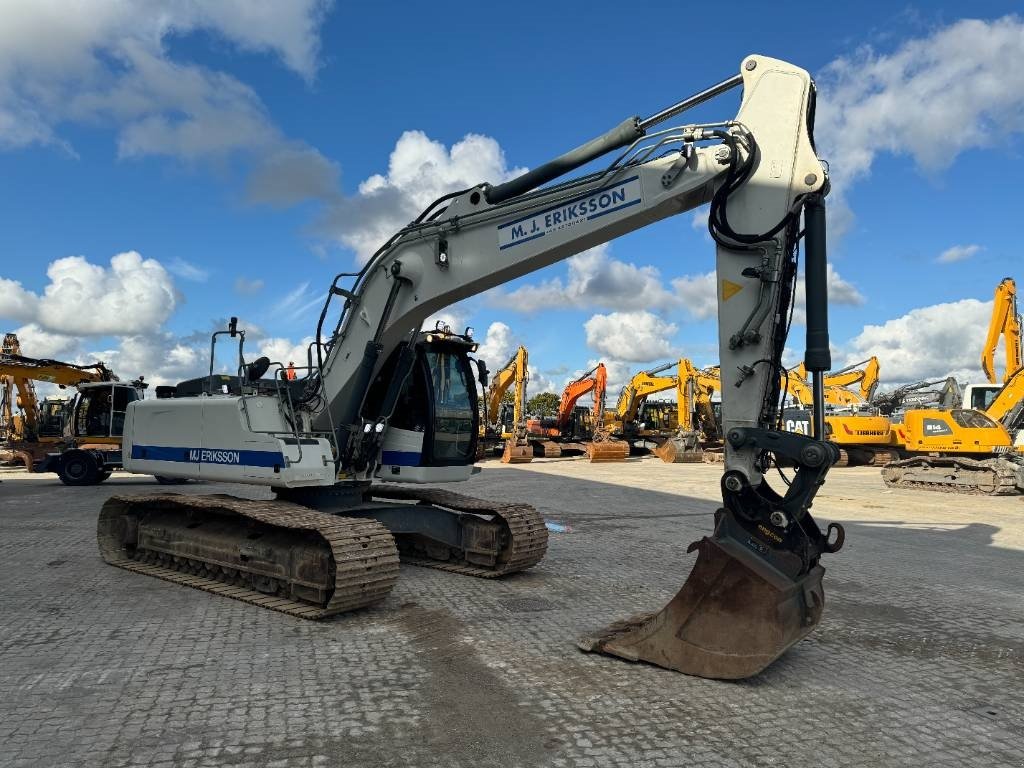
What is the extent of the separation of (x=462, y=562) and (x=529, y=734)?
405 centimetres

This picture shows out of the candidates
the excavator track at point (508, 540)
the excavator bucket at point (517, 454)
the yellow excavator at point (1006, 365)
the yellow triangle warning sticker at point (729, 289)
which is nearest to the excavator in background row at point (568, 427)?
the excavator bucket at point (517, 454)

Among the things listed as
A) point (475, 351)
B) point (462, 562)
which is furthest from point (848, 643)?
point (475, 351)

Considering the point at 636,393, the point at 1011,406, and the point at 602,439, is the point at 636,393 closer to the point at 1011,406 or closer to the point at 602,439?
the point at 602,439

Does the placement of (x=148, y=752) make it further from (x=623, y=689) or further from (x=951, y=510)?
(x=951, y=510)

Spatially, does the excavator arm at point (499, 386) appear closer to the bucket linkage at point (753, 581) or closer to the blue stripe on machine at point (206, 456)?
the blue stripe on machine at point (206, 456)

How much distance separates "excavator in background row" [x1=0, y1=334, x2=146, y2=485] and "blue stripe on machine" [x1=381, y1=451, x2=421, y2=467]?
12.5m

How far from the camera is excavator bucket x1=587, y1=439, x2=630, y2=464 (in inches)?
1148

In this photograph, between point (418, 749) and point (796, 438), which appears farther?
point (796, 438)

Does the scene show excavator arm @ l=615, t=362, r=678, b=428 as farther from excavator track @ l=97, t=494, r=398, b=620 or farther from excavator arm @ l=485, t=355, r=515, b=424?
excavator track @ l=97, t=494, r=398, b=620

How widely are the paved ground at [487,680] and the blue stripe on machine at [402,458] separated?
1132mm

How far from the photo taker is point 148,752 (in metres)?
3.57

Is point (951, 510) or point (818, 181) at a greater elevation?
point (818, 181)

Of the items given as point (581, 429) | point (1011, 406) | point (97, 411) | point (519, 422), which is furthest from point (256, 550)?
point (581, 429)

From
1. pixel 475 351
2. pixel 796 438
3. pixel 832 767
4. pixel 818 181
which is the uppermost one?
pixel 818 181
